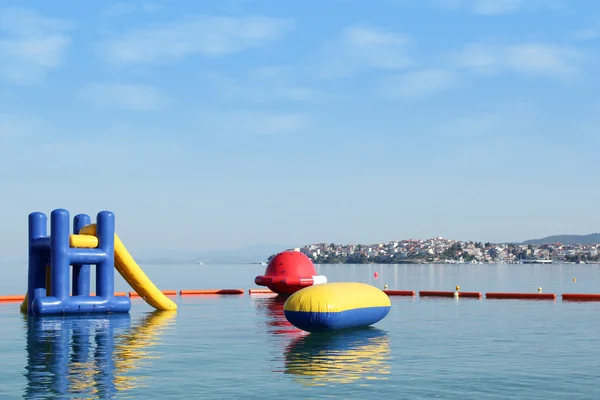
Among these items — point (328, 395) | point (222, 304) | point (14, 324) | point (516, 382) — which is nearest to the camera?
point (328, 395)

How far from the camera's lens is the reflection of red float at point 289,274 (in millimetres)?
48281

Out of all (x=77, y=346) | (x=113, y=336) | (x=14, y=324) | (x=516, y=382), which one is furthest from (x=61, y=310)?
(x=516, y=382)

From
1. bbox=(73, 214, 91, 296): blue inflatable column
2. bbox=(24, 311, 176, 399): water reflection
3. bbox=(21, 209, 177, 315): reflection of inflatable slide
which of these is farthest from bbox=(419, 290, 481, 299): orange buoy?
bbox=(73, 214, 91, 296): blue inflatable column

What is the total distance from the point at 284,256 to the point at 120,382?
108ft

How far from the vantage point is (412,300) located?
4628 cm

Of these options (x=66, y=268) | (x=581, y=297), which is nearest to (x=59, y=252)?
(x=66, y=268)

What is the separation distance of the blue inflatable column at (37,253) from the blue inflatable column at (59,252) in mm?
1777

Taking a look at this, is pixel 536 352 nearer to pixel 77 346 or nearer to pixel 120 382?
pixel 120 382

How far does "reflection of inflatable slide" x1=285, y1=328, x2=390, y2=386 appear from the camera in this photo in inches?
704

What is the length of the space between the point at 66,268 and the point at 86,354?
13349 millimetres

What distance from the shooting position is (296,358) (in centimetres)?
2089

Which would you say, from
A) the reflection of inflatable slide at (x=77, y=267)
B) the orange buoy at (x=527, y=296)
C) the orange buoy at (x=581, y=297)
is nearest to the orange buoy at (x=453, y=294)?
the orange buoy at (x=527, y=296)

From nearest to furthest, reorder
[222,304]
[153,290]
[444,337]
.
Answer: [444,337], [153,290], [222,304]

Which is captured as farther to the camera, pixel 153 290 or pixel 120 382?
pixel 153 290
